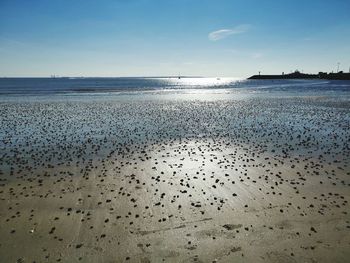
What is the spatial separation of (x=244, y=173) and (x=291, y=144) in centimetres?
732

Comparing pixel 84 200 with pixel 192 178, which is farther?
pixel 192 178

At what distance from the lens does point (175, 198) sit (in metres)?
11.5

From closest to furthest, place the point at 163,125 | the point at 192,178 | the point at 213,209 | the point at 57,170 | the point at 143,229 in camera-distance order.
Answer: the point at 143,229, the point at 213,209, the point at 192,178, the point at 57,170, the point at 163,125

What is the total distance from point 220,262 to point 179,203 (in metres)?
3.58

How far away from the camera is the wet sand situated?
8289 mm

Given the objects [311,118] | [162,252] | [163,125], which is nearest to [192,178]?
[162,252]

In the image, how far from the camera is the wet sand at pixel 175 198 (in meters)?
8.29

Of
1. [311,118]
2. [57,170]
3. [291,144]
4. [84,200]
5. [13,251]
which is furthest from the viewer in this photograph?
[311,118]

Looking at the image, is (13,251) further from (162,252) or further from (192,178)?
(192,178)

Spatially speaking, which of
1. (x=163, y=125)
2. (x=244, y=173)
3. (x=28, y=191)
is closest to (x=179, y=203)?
Answer: (x=244, y=173)

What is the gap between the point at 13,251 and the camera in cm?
821

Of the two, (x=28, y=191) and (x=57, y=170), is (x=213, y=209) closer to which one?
(x=28, y=191)

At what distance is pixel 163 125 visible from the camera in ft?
92.6

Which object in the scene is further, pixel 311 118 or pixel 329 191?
pixel 311 118
